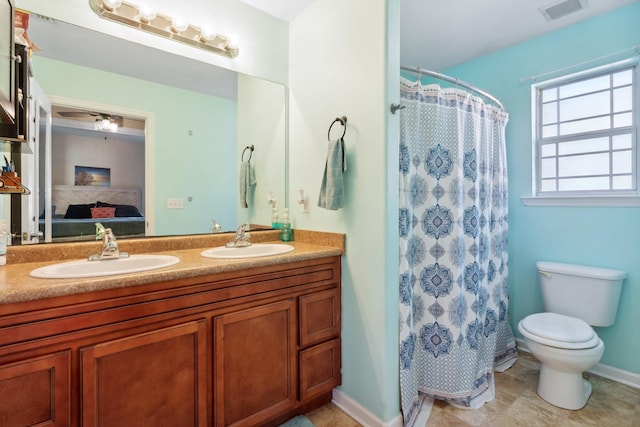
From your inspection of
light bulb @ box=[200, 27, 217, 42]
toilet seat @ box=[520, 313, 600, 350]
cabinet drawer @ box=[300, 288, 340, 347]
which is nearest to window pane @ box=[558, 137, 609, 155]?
toilet seat @ box=[520, 313, 600, 350]

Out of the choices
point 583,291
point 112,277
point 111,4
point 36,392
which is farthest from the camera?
point 583,291

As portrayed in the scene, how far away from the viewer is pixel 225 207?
1984 millimetres

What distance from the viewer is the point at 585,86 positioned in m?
2.22

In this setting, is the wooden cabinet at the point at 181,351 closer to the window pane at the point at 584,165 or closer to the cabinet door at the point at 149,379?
the cabinet door at the point at 149,379

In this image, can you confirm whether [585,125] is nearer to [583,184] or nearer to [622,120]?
[622,120]

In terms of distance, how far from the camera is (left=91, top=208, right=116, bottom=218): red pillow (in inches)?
60.7

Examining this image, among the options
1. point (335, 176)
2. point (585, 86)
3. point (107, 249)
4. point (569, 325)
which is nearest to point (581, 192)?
point (585, 86)

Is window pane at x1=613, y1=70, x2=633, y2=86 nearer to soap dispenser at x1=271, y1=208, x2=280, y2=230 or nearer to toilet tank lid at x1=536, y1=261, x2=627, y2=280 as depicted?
toilet tank lid at x1=536, y1=261, x2=627, y2=280

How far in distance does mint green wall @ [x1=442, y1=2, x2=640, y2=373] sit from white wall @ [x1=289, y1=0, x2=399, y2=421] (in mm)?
1386

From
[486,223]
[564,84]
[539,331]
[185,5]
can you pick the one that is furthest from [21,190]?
[564,84]

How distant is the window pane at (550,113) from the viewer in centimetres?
235

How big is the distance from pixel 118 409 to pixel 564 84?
322 centimetres

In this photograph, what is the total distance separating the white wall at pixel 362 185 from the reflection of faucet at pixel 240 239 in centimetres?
41

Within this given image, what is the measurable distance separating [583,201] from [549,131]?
0.60 meters
